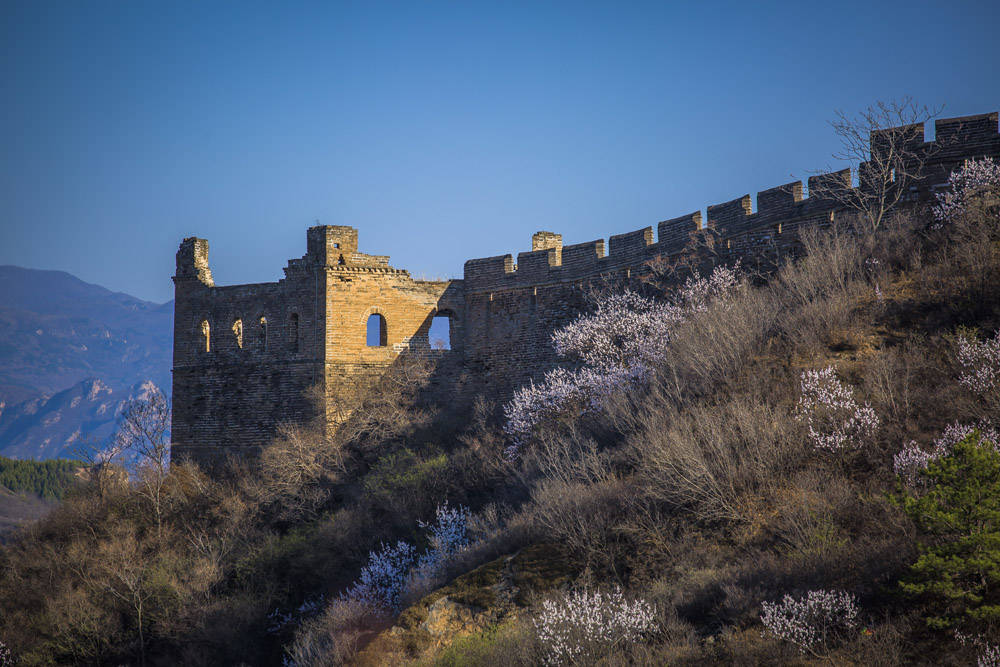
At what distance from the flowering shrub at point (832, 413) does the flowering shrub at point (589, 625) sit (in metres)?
3.72

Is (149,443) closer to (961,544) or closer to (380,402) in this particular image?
(380,402)

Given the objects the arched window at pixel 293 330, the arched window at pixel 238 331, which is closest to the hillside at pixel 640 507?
the arched window at pixel 293 330

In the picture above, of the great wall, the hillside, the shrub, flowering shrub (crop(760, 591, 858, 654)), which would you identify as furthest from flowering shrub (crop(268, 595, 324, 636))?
the shrub

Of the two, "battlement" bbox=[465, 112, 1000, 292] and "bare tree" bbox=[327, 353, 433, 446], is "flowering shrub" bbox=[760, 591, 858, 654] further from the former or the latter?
"bare tree" bbox=[327, 353, 433, 446]

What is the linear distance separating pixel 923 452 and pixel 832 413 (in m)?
1.76

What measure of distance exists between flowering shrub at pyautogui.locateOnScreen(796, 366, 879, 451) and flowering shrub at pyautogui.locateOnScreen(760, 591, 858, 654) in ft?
10.5

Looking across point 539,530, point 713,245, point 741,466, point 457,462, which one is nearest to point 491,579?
point 539,530

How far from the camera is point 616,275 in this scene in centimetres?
2175

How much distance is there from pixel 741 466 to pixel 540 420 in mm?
7917

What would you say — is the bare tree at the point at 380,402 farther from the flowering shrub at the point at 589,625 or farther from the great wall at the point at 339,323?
the flowering shrub at the point at 589,625

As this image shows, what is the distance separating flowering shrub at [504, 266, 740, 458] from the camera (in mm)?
18094

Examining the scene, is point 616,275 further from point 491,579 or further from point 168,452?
point 168,452

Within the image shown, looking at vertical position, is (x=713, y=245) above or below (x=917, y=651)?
above

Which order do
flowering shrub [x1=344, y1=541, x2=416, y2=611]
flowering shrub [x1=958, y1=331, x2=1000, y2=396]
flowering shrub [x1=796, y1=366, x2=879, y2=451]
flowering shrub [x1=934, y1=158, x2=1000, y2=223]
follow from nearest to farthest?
flowering shrub [x1=958, y1=331, x2=1000, y2=396]
flowering shrub [x1=796, y1=366, x2=879, y2=451]
flowering shrub [x1=934, y1=158, x2=1000, y2=223]
flowering shrub [x1=344, y1=541, x2=416, y2=611]
